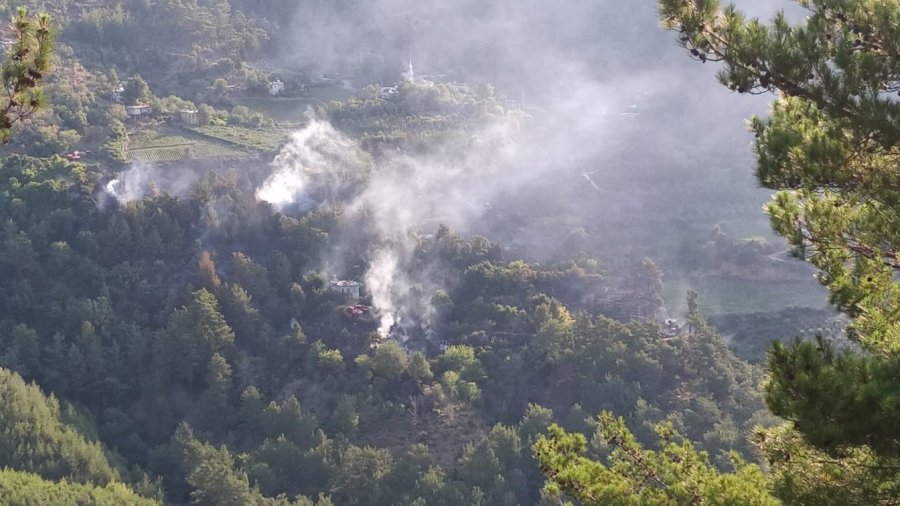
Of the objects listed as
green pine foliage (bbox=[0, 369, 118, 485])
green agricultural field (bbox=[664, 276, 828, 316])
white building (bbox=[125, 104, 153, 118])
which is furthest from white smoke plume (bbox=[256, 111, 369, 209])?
green agricultural field (bbox=[664, 276, 828, 316])

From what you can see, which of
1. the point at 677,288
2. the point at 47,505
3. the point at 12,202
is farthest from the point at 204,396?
the point at 677,288

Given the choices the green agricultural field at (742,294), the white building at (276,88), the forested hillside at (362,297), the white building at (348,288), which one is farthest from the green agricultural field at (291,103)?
the green agricultural field at (742,294)

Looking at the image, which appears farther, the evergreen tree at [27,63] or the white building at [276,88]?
the white building at [276,88]

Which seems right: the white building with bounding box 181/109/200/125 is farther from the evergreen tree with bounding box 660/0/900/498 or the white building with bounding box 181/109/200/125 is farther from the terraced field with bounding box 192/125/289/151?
the evergreen tree with bounding box 660/0/900/498

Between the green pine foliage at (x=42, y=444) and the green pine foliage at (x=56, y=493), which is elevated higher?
the green pine foliage at (x=42, y=444)

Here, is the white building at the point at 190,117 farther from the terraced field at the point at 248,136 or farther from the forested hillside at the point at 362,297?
the terraced field at the point at 248,136

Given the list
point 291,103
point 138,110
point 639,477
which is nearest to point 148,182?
point 138,110

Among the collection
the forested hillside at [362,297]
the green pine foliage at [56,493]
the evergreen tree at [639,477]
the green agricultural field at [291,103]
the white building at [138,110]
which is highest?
the green agricultural field at [291,103]

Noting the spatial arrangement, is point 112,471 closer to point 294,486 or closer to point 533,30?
point 294,486
